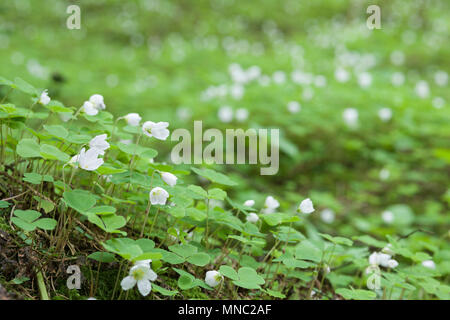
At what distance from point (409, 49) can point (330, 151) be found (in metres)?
5.85

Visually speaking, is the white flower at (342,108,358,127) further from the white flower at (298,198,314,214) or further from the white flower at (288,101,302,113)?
the white flower at (298,198,314,214)

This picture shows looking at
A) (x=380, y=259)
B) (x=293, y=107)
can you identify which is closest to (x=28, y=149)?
(x=380, y=259)

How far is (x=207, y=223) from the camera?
1.60 metres

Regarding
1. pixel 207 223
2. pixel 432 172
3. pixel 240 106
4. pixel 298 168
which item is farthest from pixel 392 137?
pixel 207 223

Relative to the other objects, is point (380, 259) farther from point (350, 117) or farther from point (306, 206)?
point (350, 117)

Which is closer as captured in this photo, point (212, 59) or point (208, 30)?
point (212, 59)

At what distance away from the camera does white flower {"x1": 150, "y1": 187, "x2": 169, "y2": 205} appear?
1.43 meters

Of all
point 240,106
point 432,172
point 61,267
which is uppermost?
point 240,106

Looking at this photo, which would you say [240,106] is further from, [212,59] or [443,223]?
[212,59]

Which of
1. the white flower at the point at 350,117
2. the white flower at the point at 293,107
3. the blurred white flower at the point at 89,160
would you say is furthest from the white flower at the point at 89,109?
the white flower at the point at 350,117

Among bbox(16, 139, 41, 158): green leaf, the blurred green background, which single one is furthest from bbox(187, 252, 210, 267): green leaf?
the blurred green background

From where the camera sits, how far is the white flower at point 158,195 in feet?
4.68

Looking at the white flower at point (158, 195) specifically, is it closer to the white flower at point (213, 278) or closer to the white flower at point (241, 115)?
the white flower at point (213, 278)
